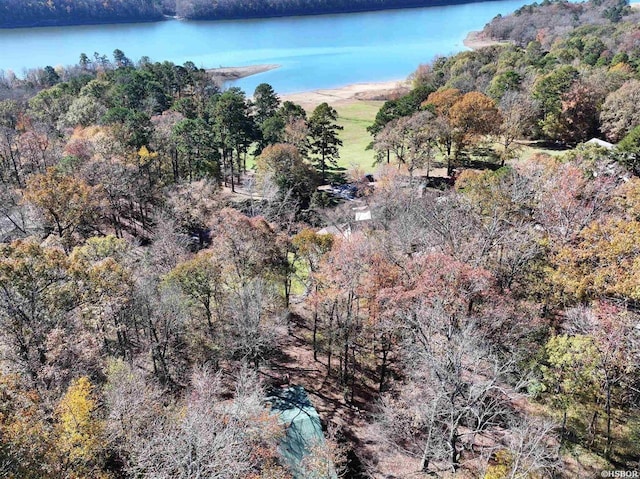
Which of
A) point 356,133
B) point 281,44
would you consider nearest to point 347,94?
point 356,133

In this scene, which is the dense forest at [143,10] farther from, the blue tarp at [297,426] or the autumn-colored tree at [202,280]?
the blue tarp at [297,426]

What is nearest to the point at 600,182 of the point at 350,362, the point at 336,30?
the point at 350,362

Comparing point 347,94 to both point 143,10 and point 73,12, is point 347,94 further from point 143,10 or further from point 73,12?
point 143,10

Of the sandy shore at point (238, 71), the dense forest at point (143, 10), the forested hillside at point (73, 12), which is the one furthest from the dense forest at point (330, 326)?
the dense forest at point (143, 10)

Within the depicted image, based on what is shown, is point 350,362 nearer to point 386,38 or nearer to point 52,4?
point 386,38

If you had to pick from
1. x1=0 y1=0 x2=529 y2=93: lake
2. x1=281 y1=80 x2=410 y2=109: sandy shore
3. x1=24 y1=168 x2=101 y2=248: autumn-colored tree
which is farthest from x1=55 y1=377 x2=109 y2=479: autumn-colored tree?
x1=0 y1=0 x2=529 y2=93: lake
